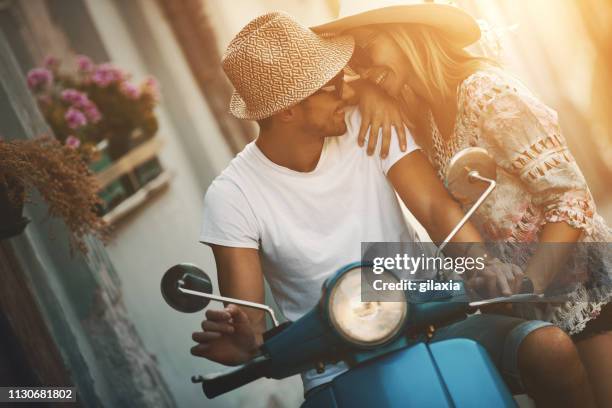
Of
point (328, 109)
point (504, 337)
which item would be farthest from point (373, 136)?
point (504, 337)

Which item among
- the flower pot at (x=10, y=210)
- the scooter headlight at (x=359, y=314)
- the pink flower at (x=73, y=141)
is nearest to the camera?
the scooter headlight at (x=359, y=314)

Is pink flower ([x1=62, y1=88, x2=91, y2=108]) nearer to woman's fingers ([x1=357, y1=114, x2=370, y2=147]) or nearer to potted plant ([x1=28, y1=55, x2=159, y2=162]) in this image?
potted plant ([x1=28, y1=55, x2=159, y2=162])

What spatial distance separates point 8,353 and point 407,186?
1.50m

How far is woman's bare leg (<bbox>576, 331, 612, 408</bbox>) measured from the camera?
1709mm

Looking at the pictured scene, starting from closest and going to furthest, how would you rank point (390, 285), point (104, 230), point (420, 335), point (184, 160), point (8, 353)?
point (390, 285)
point (420, 335)
point (8, 353)
point (104, 230)
point (184, 160)

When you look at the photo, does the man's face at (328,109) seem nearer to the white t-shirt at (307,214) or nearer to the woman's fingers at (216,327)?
the white t-shirt at (307,214)

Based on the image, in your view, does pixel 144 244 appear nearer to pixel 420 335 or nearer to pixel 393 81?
pixel 393 81

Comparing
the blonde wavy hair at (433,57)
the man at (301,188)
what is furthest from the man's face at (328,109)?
the blonde wavy hair at (433,57)

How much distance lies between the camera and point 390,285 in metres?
1.23

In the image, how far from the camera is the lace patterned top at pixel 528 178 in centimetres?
169

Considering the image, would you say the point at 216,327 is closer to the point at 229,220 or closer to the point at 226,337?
the point at 226,337

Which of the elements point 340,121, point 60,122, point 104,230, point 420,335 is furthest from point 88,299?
point 420,335

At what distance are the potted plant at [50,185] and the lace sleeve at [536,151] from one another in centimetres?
153

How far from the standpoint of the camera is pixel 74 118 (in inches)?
123
